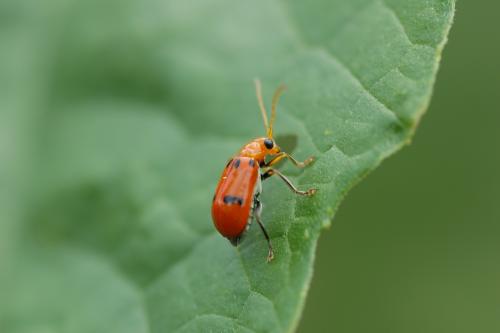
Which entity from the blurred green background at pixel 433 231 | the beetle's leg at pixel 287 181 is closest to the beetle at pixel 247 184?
the beetle's leg at pixel 287 181

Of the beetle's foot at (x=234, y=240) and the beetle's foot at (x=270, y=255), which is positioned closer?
the beetle's foot at (x=270, y=255)

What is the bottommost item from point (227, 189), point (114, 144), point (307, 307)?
point (307, 307)

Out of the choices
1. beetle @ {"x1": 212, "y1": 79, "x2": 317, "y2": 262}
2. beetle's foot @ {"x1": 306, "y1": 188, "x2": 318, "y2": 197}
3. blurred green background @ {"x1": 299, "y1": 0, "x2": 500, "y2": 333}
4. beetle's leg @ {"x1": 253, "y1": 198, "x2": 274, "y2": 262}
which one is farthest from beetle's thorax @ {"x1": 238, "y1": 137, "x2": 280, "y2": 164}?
blurred green background @ {"x1": 299, "y1": 0, "x2": 500, "y2": 333}

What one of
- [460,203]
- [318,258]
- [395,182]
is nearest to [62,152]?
[318,258]

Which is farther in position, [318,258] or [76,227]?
[318,258]

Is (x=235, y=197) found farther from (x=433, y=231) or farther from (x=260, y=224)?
(x=433, y=231)

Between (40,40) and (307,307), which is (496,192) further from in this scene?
(40,40)

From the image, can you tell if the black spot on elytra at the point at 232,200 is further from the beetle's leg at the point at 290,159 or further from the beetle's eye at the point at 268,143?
the beetle's eye at the point at 268,143
